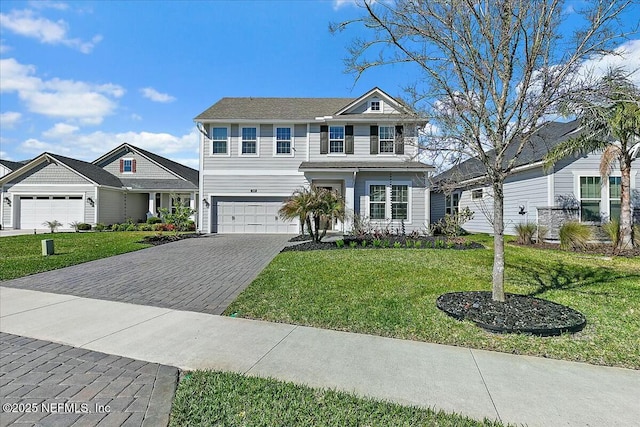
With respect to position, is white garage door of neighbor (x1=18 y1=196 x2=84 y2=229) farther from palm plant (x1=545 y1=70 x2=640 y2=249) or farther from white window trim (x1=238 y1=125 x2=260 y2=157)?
palm plant (x1=545 y1=70 x2=640 y2=249)

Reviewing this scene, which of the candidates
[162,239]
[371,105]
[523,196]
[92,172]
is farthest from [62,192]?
[523,196]

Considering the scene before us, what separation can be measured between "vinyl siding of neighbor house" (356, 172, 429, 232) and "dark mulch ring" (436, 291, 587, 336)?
11.6 metres

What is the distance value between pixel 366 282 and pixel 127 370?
15.8 feet

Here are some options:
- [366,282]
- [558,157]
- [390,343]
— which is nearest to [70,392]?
[390,343]


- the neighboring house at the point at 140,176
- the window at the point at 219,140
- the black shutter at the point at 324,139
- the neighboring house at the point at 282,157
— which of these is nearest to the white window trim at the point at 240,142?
the neighboring house at the point at 282,157

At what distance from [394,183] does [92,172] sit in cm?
2156

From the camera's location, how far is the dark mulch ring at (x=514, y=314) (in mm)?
4488

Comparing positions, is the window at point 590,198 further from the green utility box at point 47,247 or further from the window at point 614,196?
the green utility box at point 47,247

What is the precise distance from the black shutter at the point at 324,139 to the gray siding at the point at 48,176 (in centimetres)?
1740

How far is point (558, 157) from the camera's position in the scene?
41.7ft

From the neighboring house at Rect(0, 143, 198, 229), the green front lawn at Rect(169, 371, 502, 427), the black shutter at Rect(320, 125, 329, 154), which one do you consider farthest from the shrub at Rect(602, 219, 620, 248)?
the neighboring house at Rect(0, 143, 198, 229)

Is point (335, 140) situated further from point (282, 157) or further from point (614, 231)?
point (614, 231)

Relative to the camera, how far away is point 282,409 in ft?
9.03

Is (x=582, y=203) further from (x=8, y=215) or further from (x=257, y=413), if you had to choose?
(x=8, y=215)
